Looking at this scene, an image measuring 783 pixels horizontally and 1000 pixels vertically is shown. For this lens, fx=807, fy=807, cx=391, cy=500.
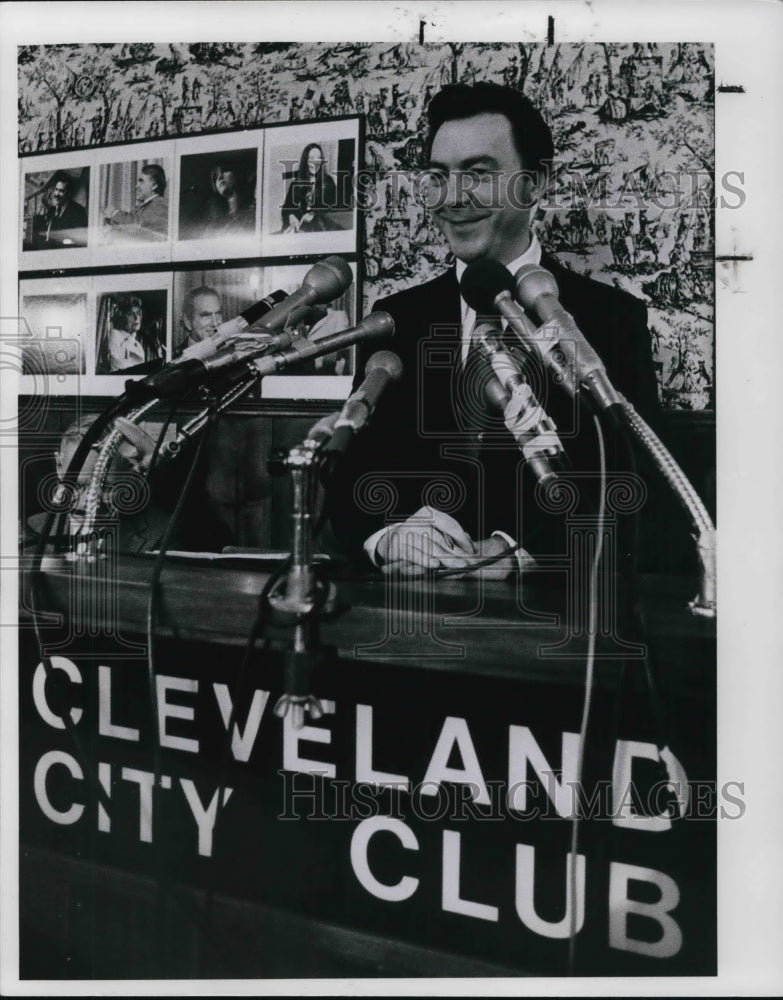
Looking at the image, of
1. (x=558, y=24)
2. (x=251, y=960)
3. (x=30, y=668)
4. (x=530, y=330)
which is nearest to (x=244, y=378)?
(x=530, y=330)

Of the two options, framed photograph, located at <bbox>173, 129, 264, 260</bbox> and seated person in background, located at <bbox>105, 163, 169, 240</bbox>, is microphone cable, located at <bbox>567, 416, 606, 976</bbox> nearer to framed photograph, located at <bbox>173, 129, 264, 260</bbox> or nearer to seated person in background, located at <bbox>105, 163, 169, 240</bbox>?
framed photograph, located at <bbox>173, 129, 264, 260</bbox>

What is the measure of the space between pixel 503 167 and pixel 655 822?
3.87ft

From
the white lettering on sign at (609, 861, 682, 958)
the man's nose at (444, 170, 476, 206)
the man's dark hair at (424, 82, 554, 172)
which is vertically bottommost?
the white lettering on sign at (609, 861, 682, 958)

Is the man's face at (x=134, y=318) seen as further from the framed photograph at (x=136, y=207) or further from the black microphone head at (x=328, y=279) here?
the black microphone head at (x=328, y=279)

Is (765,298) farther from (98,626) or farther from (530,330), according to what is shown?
(98,626)

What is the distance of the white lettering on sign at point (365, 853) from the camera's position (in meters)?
1.44

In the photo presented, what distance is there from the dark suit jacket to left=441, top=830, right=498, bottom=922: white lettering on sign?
0.53 metres

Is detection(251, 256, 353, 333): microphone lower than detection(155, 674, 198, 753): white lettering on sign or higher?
higher

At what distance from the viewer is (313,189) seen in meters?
1.44

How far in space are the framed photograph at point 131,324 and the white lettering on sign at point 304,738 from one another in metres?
0.69

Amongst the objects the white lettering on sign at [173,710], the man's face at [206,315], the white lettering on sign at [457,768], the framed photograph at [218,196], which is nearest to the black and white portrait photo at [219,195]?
the framed photograph at [218,196]

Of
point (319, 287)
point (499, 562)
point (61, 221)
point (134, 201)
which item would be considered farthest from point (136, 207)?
point (499, 562)

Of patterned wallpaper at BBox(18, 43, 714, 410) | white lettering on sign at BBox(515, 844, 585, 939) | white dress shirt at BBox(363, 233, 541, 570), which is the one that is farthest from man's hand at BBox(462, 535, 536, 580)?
white lettering on sign at BBox(515, 844, 585, 939)

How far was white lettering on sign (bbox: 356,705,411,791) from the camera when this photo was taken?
1.43m
